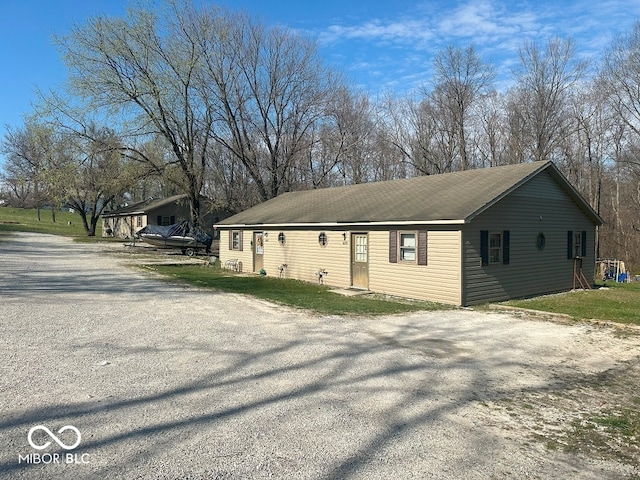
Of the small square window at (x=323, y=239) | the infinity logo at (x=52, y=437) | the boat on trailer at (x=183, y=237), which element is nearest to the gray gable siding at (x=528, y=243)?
the small square window at (x=323, y=239)

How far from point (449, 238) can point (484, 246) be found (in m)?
1.17

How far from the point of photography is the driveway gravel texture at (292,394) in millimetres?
3635

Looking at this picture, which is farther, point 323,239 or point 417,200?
point 323,239

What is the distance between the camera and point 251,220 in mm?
21031

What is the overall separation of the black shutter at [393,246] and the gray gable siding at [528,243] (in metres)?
2.25

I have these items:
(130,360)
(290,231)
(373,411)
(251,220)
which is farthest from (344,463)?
(251,220)

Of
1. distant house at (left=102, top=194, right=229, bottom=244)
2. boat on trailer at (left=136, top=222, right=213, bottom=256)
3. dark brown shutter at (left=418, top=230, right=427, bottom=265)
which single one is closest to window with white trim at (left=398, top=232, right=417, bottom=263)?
dark brown shutter at (left=418, top=230, right=427, bottom=265)

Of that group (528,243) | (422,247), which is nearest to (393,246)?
(422,247)

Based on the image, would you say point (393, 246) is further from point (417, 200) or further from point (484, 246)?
point (484, 246)

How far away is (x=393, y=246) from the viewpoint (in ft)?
45.9

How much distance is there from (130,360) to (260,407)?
248 centimetres

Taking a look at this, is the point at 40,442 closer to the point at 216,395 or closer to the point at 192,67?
the point at 216,395

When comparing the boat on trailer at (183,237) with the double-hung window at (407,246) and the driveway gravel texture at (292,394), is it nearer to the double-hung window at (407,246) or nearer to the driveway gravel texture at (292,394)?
the double-hung window at (407,246)

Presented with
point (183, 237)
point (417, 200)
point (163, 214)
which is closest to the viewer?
point (417, 200)
